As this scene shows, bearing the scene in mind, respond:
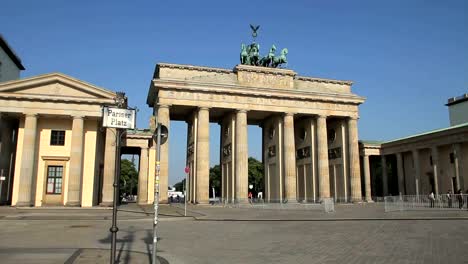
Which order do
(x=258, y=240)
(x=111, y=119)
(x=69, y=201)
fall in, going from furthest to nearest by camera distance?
(x=69, y=201) → (x=258, y=240) → (x=111, y=119)

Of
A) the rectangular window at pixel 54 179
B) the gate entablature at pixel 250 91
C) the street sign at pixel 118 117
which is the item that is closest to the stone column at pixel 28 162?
the rectangular window at pixel 54 179

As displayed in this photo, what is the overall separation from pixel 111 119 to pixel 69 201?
32875mm

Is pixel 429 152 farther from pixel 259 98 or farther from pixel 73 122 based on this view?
pixel 73 122

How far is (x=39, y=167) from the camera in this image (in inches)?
1619

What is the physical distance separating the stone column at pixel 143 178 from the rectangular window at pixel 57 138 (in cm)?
981

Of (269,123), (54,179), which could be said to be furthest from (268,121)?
(54,179)

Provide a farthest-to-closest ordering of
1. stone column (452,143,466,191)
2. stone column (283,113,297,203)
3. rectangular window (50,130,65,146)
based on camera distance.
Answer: stone column (283,113,297,203) → stone column (452,143,466,191) → rectangular window (50,130,65,146)

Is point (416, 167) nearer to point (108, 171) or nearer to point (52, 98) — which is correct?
point (108, 171)

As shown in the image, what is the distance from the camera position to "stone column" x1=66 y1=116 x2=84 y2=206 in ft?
129

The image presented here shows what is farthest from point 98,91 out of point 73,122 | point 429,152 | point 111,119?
point 429,152

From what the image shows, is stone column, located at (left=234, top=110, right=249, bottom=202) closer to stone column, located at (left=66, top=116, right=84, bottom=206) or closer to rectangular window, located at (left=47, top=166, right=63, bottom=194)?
stone column, located at (left=66, top=116, right=84, bottom=206)

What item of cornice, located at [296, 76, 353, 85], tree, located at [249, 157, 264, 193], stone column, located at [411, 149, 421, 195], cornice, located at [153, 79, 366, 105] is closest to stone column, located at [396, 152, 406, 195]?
stone column, located at [411, 149, 421, 195]

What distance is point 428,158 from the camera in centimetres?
6059

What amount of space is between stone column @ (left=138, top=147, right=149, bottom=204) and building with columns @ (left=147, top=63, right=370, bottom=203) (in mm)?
1960
